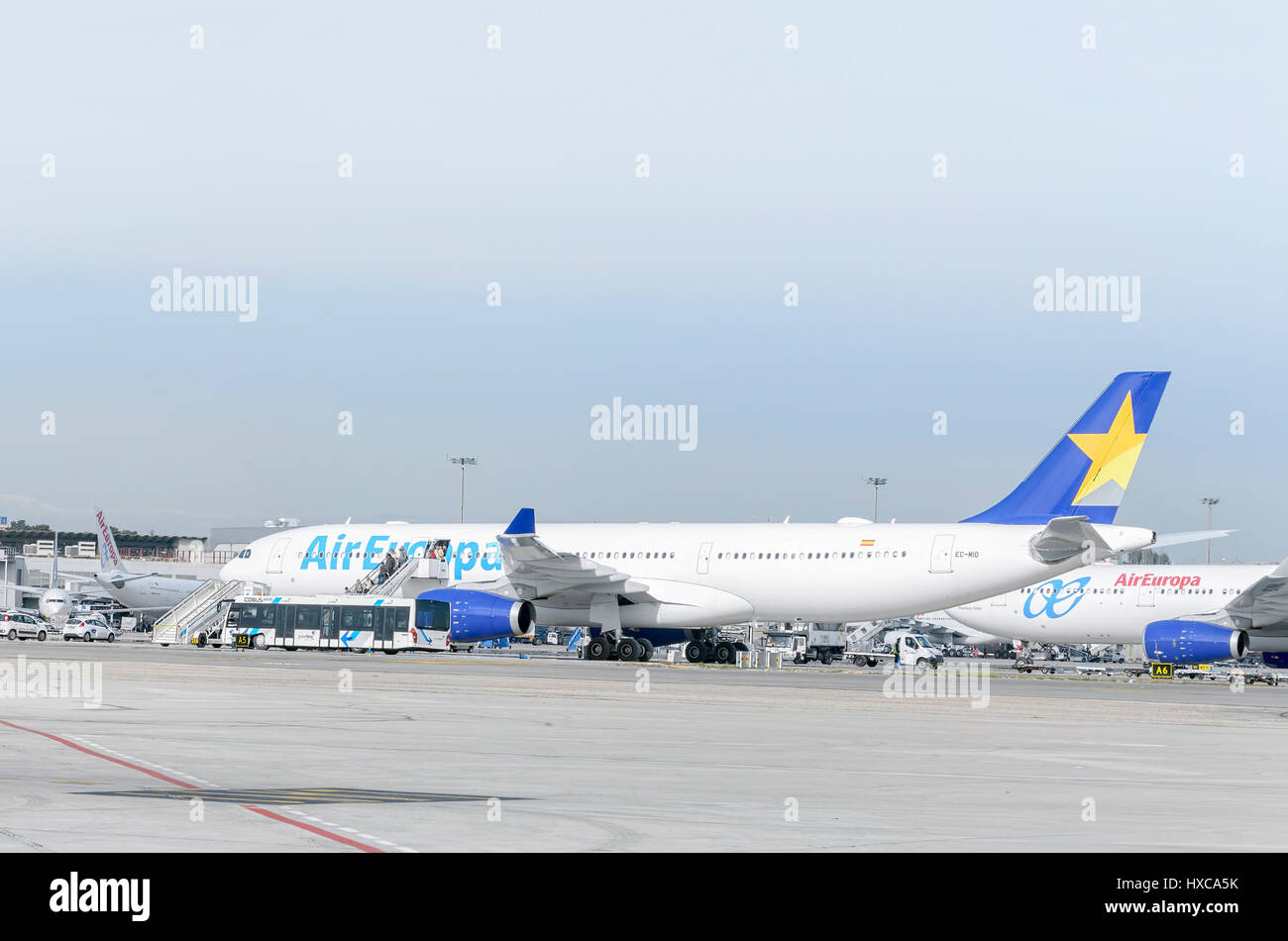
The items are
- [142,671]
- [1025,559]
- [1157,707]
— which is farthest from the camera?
[1025,559]

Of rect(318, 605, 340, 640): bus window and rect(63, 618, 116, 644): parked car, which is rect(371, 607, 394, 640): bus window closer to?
rect(318, 605, 340, 640): bus window

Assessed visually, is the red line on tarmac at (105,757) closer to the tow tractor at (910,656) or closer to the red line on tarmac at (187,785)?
the red line on tarmac at (187,785)

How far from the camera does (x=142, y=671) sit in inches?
1510

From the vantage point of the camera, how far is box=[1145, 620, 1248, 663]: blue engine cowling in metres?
51.4

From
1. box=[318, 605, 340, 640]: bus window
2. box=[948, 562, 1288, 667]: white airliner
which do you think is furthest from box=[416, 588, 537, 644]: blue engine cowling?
box=[948, 562, 1288, 667]: white airliner

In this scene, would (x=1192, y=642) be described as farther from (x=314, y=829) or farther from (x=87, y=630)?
(x=87, y=630)

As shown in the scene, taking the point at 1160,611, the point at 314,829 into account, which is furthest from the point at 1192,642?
the point at 314,829

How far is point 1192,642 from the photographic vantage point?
171ft

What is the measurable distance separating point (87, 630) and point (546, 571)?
31.9 metres

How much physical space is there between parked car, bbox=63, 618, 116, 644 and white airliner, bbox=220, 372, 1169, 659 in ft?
53.6

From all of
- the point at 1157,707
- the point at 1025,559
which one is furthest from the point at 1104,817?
the point at 1025,559

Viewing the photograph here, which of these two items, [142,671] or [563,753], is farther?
[142,671]
